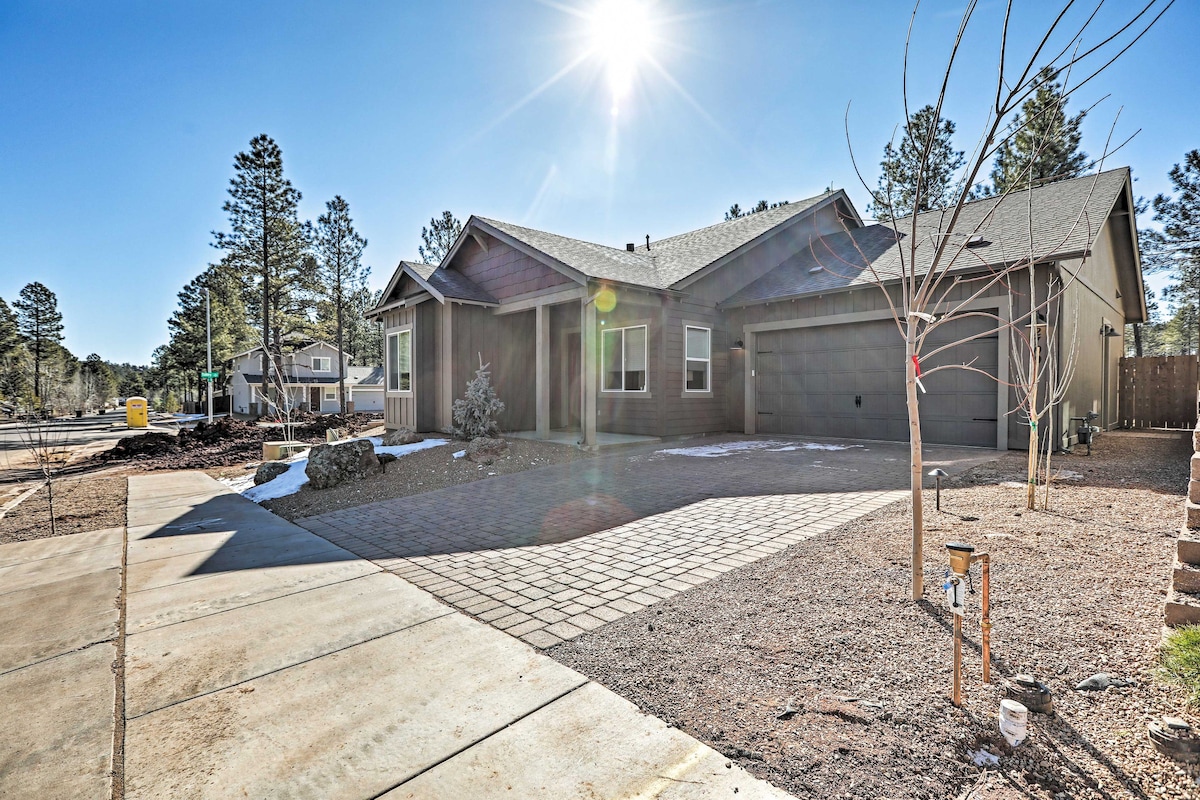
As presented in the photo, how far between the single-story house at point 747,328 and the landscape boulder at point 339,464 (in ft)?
12.1

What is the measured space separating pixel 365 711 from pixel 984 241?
1114 cm

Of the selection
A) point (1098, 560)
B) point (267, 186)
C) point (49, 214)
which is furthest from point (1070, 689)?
point (267, 186)

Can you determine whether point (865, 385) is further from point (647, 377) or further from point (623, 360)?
point (623, 360)

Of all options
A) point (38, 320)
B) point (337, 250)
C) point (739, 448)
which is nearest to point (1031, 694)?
point (739, 448)

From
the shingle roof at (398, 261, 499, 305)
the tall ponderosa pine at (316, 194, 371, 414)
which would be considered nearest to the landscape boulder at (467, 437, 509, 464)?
the shingle roof at (398, 261, 499, 305)

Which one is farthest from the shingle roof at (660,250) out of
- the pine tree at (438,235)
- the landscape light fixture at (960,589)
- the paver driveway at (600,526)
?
the pine tree at (438,235)

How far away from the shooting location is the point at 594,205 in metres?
18.3

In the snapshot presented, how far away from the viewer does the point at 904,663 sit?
7.76ft

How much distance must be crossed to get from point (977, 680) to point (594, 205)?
18009mm

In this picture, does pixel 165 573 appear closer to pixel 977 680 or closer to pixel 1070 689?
pixel 977 680

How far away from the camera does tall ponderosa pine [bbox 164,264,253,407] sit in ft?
128

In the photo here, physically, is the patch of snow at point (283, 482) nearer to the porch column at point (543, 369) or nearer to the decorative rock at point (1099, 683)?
the porch column at point (543, 369)

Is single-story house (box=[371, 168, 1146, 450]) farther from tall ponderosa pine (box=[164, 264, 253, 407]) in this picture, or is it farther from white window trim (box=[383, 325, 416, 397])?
tall ponderosa pine (box=[164, 264, 253, 407])

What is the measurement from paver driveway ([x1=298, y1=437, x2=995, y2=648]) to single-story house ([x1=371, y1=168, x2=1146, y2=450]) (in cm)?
185
